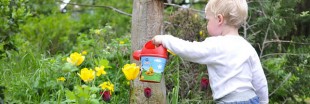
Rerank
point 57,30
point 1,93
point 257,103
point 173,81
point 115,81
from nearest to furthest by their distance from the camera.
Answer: point 1,93 → point 257,103 → point 115,81 → point 173,81 → point 57,30

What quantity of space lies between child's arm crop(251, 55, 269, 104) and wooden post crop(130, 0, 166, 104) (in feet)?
2.23

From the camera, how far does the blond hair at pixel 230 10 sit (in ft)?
9.07

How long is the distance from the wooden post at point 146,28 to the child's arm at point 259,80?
2.23 ft

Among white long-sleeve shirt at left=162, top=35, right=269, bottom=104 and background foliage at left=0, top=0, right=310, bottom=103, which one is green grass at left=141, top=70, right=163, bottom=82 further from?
background foliage at left=0, top=0, right=310, bottom=103

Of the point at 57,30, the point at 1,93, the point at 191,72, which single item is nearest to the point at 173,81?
the point at 191,72

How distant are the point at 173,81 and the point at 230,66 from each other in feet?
4.41

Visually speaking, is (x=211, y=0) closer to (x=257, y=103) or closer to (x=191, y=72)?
(x=257, y=103)

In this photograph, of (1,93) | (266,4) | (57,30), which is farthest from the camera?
(57,30)

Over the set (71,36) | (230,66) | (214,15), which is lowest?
(71,36)

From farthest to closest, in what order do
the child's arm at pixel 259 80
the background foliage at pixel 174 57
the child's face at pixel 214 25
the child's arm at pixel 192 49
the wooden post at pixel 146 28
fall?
the background foliage at pixel 174 57
the wooden post at pixel 146 28
the child's arm at pixel 259 80
the child's face at pixel 214 25
the child's arm at pixel 192 49

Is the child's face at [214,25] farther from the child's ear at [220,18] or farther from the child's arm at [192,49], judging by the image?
the child's arm at [192,49]

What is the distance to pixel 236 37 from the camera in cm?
281

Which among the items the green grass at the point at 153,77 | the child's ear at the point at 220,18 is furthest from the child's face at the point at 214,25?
the green grass at the point at 153,77

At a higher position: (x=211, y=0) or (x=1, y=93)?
(x=211, y=0)
